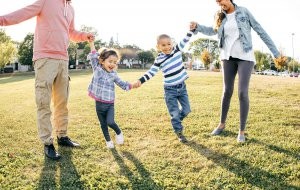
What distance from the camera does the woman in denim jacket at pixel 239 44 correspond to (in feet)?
18.3


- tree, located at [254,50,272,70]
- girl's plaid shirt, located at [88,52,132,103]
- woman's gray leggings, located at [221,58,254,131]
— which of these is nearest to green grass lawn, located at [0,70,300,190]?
woman's gray leggings, located at [221,58,254,131]

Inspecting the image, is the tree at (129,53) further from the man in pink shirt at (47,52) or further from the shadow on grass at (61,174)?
the shadow on grass at (61,174)

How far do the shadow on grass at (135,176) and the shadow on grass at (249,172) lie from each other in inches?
33.4

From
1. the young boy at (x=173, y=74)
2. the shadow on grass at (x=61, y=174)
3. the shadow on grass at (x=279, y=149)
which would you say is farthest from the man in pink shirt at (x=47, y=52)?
the shadow on grass at (x=279, y=149)

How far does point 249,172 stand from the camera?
4.39 m

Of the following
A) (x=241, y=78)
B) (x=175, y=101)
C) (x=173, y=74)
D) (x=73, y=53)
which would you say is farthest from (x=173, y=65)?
(x=73, y=53)

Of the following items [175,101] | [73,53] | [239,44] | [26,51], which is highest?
[26,51]

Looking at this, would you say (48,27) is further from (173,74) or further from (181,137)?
(181,137)

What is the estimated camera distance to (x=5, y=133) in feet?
22.8

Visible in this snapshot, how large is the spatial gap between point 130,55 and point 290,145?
324ft

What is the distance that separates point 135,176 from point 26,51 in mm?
73055

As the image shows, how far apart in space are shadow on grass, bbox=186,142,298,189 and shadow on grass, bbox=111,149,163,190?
2.78 ft

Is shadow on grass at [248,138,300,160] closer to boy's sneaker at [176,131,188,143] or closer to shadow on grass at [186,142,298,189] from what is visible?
shadow on grass at [186,142,298,189]

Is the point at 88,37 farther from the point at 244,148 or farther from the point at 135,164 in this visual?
the point at 244,148
